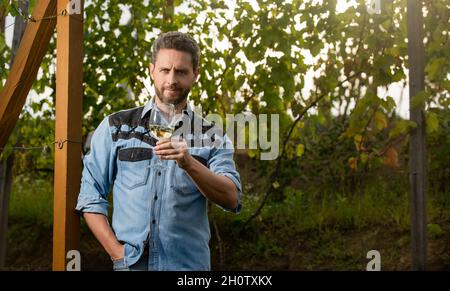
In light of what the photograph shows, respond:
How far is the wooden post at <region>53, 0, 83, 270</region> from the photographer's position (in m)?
2.79

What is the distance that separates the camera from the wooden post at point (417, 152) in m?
3.96

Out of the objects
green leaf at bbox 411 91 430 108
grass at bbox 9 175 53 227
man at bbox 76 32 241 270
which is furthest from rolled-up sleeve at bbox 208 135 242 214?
grass at bbox 9 175 53 227

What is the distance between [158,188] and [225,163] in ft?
0.81

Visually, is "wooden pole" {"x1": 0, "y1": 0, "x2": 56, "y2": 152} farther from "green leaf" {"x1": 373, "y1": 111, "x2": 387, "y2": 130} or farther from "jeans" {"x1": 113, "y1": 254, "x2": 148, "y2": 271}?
"green leaf" {"x1": 373, "y1": 111, "x2": 387, "y2": 130}

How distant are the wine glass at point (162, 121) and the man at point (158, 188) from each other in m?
0.01

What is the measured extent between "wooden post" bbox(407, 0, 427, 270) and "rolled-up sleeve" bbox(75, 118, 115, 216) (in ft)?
6.49

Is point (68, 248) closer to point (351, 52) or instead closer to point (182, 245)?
point (182, 245)

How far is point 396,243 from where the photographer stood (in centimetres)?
541

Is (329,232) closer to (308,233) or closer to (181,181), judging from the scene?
(308,233)

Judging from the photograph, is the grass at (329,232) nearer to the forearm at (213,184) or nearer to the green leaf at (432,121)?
the green leaf at (432,121)

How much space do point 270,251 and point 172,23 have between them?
1949 mm

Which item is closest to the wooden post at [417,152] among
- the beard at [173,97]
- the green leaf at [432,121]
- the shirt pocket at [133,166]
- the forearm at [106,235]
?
the green leaf at [432,121]

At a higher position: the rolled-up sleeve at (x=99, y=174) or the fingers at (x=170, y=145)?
the fingers at (x=170, y=145)

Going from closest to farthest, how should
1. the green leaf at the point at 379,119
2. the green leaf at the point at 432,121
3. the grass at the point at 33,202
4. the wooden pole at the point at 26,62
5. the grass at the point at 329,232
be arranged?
1. the wooden pole at the point at 26,62
2. the green leaf at the point at 432,121
3. the green leaf at the point at 379,119
4. the grass at the point at 329,232
5. the grass at the point at 33,202
